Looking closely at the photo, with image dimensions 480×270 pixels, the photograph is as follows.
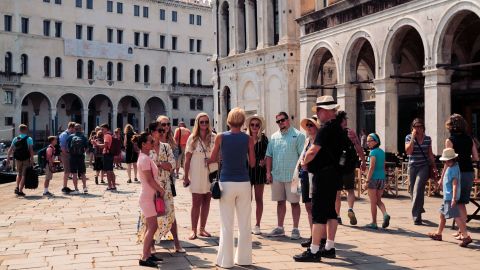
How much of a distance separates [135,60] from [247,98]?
104ft

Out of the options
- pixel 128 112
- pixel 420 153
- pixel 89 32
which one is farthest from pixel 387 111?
pixel 128 112

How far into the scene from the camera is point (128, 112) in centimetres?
5916

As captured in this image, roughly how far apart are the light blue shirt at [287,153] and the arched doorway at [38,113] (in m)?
46.4

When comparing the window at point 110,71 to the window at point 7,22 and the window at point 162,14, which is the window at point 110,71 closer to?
the window at point 162,14

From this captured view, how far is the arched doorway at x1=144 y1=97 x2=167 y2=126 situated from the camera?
197ft

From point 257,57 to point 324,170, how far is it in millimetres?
19723

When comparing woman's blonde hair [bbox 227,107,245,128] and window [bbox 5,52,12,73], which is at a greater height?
window [bbox 5,52,12,73]

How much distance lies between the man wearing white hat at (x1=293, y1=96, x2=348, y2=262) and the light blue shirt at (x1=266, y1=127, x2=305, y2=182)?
4.93 feet

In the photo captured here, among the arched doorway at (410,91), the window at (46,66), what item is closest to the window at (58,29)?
the window at (46,66)

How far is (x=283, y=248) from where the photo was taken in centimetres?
804

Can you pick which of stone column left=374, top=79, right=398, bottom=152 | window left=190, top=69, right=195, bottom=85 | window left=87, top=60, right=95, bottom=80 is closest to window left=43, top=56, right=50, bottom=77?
window left=87, top=60, right=95, bottom=80

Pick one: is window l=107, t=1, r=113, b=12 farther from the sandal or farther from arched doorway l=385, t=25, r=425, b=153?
the sandal

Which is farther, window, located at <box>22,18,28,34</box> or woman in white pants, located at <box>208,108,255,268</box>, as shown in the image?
window, located at <box>22,18,28,34</box>

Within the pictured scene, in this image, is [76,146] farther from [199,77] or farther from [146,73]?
[199,77]
